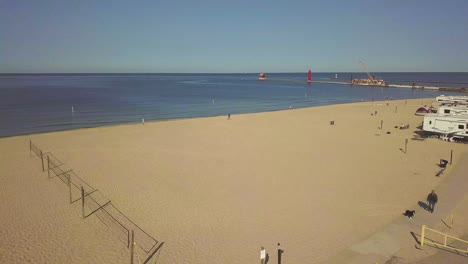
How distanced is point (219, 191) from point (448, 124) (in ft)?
78.5

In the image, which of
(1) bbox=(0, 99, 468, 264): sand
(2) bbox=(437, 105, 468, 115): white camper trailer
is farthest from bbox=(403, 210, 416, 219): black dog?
(2) bbox=(437, 105, 468, 115): white camper trailer

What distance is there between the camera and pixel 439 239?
1239 cm

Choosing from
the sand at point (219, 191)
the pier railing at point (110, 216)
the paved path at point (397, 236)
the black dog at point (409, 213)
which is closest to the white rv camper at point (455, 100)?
the sand at point (219, 191)

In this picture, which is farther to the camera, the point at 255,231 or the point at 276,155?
the point at 276,155

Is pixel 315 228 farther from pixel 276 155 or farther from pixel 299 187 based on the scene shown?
pixel 276 155

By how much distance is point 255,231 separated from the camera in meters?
13.8

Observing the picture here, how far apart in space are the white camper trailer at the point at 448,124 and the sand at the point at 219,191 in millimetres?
1717

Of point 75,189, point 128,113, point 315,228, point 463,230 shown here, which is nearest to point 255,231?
point 315,228

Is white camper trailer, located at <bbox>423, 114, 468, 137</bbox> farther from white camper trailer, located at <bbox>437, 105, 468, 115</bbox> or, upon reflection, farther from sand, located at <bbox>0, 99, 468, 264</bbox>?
white camper trailer, located at <bbox>437, 105, 468, 115</bbox>

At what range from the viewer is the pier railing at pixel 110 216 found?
40.5 ft

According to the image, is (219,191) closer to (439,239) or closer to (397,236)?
(397,236)

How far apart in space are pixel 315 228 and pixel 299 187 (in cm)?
481

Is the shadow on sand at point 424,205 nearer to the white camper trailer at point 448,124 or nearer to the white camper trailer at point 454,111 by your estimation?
the white camper trailer at point 448,124

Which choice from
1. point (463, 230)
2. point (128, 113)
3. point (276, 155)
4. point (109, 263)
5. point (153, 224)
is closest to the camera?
point (109, 263)
